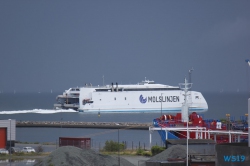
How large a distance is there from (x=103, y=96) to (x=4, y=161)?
60214mm

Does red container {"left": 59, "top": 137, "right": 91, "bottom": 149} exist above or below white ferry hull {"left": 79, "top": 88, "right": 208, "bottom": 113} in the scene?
below

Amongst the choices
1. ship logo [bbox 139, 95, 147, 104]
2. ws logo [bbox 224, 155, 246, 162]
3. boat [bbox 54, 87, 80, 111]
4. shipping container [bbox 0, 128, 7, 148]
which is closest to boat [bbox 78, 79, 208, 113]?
ship logo [bbox 139, 95, 147, 104]

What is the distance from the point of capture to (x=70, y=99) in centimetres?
8825

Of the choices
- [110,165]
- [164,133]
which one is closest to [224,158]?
[110,165]

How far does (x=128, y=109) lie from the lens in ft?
274

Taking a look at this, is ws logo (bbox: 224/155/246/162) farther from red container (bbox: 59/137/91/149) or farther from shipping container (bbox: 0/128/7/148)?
shipping container (bbox: 0/128/7/148)

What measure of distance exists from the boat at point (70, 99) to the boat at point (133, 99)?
9.67 ft

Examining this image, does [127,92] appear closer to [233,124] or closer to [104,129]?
[104,129]

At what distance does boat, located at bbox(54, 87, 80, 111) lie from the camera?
284ft

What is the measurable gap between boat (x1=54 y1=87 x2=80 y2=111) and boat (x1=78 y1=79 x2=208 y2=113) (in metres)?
2.95

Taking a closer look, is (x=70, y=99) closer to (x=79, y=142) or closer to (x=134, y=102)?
(x=134, y=102)

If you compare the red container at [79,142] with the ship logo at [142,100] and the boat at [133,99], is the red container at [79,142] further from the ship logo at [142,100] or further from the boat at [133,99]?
the ship logo at [142,100]

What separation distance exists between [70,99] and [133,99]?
10.7 metres

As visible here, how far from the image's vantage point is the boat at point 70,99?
86.4 metres
